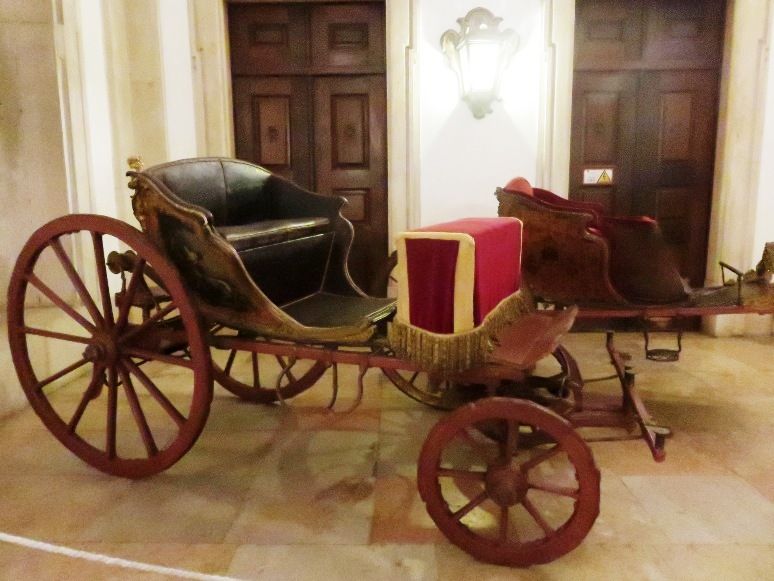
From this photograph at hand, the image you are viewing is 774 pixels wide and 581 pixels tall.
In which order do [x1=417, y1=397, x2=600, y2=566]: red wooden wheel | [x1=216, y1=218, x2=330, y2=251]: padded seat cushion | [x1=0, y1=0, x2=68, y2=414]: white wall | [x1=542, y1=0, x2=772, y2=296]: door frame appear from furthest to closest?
[x1=542, y1=0, x2=772, y2=296]: door frame → [x1=0, y1=0, x2=68, y2=414]: white wall → [x1=216, y1=218, x2=330, y2=251]: padded seat cushion → [x1=417, y1=397, x2=600, y2=566]: red wooden wheel

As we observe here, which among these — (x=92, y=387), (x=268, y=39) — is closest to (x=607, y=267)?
(x=92, y=387)

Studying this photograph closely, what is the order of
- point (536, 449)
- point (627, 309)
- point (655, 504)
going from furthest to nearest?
point (627, 309)
point (536, 449)
point (655, 504)

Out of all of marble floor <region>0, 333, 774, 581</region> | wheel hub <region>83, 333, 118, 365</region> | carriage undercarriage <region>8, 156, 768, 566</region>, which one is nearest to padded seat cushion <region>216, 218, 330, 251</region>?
carriage undercarriage <region>8, 156, 768, 566</region>

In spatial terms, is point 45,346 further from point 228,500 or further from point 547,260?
point 547,260

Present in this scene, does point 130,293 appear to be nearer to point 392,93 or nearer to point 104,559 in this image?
point 104,559

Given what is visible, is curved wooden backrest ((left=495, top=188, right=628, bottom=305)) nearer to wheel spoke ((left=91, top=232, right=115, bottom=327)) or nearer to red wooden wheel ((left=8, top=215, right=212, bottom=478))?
red wooden wheel ((left=8, top=215, right=212, bottom=478))

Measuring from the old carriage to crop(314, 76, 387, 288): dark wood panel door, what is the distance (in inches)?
73.8

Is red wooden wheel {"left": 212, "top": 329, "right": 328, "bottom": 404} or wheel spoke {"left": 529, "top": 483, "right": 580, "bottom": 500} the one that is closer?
wheel spoke {"left": 529, "top": 483, "right": 580, "bottom": 500}

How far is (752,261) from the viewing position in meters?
4.79

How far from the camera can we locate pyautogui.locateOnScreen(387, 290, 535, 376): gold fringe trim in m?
2.09

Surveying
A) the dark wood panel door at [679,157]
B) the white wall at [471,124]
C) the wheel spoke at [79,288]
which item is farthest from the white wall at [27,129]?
the dark wood panel door at [679,157]

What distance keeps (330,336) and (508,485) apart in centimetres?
81

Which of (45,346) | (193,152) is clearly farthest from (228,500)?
(193,152)

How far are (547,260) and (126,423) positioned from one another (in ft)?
7.49
